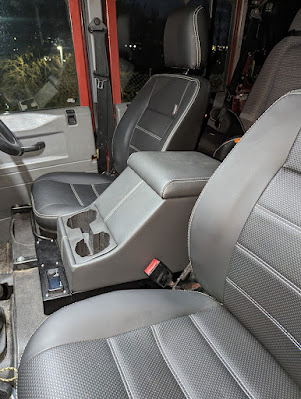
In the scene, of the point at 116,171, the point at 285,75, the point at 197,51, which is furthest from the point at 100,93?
the point at 285,75

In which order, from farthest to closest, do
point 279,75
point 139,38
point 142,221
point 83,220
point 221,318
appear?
1. point 139,38
2. point 279,75
3. point 83,220
4. point 142,221
5. point 221,318

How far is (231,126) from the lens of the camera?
2037 millimetres

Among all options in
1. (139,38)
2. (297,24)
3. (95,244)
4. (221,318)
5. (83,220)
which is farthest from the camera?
(139,38)

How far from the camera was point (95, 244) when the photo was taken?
1.09 m

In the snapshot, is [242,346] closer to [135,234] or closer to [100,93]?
[135,234]

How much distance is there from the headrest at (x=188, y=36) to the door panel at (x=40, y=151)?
74 centimetres

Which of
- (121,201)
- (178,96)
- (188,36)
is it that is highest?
(188,36)

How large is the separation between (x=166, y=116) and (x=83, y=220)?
2.25 feet

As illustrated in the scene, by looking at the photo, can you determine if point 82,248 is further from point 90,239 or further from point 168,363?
point 168,363

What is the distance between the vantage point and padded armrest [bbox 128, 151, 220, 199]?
0.96m

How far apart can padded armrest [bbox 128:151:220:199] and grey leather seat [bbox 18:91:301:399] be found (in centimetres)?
12

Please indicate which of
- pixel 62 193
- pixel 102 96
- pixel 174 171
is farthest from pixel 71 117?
pixel 174 171

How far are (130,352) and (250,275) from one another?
1.11ft

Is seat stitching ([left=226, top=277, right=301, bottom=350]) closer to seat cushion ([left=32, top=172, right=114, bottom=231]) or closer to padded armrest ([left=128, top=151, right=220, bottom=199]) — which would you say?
padded armrest ([left=128, top=151, right=220, bottom=199])
